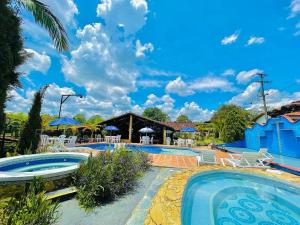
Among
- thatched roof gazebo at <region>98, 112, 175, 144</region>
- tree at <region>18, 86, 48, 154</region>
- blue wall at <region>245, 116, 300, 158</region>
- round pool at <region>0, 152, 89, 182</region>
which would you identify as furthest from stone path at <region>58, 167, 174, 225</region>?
thatched roof gazebo at <region>98, 112, 175, 144</region>

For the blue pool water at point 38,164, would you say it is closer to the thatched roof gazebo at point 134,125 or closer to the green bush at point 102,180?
the green bush at point 102,180

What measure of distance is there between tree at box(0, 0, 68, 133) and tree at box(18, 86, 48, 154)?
143 inches

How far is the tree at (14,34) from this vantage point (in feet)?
14.5

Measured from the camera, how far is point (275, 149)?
16.6 m

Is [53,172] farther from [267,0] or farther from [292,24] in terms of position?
[292,24]

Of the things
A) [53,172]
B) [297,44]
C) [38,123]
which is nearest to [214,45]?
[297,44]

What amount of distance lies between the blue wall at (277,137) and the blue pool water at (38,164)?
15999 millimetres

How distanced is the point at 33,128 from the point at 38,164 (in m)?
3.00

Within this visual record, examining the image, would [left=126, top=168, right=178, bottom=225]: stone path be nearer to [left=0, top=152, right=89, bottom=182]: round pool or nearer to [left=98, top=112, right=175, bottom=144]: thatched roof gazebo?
[left=0, top=152, right=89, bottom=182]: round pool

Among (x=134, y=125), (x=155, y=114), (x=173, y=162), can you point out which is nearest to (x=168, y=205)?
(x=173, y=162)

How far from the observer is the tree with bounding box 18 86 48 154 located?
8.94 m

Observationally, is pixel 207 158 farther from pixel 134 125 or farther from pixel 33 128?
pixel 134 125

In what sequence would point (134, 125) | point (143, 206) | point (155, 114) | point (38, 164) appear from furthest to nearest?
point (155, 114)
point (134, 125)
point (38, 164)
point (143, 206)

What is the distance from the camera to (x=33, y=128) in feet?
30.3
